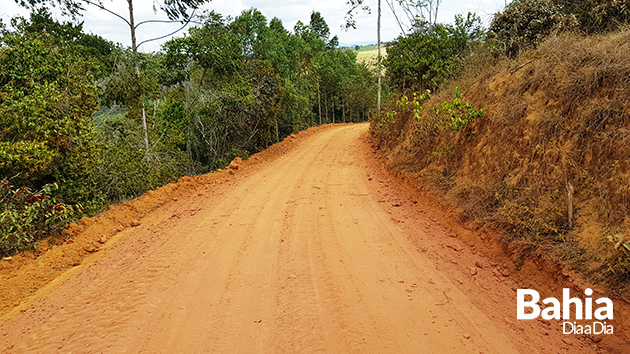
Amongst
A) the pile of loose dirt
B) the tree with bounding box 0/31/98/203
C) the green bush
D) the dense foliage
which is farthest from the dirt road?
the dense foliage

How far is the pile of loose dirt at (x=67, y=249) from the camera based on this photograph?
15.2 feet

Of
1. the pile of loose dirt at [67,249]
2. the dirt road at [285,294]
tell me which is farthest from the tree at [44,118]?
the dirt road at [285,294]

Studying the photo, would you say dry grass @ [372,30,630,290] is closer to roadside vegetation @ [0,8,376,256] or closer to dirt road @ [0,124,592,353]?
dirt road @ [0,124,592,353]

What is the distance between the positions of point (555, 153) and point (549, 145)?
0.20 m

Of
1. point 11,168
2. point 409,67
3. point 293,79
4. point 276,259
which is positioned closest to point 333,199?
point 276,259

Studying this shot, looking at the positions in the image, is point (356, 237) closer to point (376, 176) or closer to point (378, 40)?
point (376, 176)

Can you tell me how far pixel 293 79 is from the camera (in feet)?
101

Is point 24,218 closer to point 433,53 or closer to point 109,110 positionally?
point 109,110

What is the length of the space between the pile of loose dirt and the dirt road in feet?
1.05

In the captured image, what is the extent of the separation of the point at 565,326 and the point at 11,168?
9.53 metres

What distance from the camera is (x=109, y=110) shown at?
50.3ft

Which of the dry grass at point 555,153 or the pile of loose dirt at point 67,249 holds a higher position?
the dry grass at point 555,153

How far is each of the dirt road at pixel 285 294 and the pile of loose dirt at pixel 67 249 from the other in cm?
32

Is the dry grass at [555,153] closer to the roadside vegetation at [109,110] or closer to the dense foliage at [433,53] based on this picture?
the dense foliage at [433,53]
